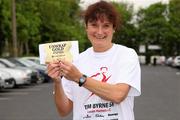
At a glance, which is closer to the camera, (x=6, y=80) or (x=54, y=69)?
(x=54, y=69)

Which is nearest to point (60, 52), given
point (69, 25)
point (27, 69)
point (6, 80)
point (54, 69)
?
point (54, 69)

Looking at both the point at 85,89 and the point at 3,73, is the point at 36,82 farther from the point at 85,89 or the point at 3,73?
the point at 85,89

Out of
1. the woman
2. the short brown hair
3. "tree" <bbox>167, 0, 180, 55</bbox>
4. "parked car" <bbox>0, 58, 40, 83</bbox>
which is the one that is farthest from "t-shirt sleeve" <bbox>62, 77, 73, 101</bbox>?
"tree" <bbox>167, 0, 180, 55</bbox>

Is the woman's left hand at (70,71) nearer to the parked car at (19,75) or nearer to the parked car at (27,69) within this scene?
the parked car at (19,75)

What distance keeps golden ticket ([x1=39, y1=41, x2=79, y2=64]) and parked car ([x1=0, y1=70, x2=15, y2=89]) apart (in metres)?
18.5

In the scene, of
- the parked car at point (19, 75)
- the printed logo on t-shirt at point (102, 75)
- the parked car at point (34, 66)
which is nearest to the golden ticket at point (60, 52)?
the printed logo on t-shirt at point (102, 75)

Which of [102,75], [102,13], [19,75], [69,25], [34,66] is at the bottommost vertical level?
[34,66]

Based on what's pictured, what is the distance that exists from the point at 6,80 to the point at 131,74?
19.9m

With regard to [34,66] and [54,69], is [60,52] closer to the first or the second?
[54,69]

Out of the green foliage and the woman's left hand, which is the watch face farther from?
the green foliage

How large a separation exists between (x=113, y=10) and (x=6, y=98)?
16927 millimetres

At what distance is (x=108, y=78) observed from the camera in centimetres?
355

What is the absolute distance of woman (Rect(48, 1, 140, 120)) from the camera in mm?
3525

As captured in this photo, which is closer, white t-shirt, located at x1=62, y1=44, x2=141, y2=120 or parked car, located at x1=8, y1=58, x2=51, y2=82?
white t-shirt, located at x1=62, y1=44, x2=141, y2=120
